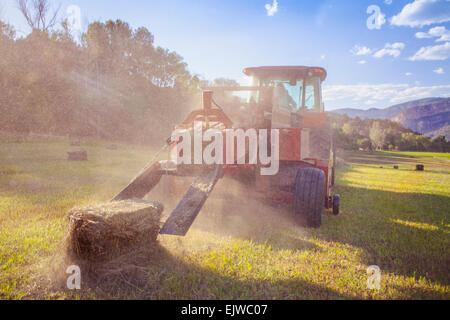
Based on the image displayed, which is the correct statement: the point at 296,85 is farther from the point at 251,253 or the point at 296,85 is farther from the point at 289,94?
the point at 251,253

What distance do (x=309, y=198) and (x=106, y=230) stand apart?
8.39 feet

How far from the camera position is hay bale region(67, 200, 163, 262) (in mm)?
2273

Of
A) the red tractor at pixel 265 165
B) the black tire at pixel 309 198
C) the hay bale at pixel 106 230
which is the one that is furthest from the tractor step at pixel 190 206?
the black tire at pixel 309 198

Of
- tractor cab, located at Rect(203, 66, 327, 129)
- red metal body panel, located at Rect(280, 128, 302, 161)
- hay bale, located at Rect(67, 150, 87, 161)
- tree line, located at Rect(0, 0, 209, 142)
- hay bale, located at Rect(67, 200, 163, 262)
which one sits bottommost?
hay bale, located at Rect(67, 200, 163, 262)

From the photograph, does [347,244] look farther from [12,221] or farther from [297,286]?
[12,221]

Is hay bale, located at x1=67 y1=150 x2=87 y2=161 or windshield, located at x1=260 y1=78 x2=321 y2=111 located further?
hay bale, located at x1=67 y1=150 x2=87 y2=161

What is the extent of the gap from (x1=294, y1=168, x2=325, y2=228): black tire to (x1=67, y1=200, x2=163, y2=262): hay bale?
6.64 feet

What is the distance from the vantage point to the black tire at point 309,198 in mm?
3748

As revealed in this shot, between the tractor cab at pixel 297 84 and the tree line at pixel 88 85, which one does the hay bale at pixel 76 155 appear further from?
the tree line at pixel 88 85

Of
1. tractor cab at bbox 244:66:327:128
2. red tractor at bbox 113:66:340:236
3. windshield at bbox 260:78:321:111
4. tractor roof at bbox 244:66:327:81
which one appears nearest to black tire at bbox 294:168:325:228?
red tractor at bbox 113:66:340:236

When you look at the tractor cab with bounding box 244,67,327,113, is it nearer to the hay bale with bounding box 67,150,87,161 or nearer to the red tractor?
the red tractor
